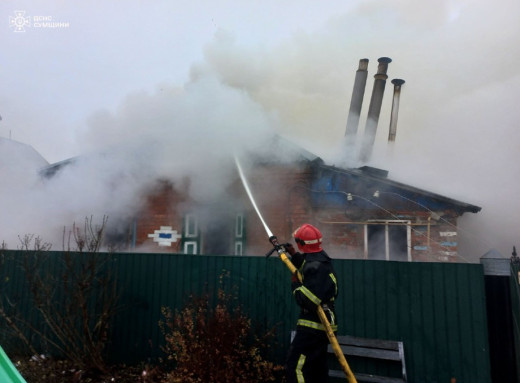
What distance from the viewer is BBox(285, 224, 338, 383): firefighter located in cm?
321

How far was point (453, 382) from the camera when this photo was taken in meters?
3.82

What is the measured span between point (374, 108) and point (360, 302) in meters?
10.4

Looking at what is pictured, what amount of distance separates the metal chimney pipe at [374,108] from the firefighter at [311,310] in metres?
10.6

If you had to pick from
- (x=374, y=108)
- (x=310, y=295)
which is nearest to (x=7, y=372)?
(x=310, y=295)

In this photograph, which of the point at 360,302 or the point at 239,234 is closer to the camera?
the point at 360,302

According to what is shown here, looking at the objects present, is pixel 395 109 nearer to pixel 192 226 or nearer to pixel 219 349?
pixel 192 226

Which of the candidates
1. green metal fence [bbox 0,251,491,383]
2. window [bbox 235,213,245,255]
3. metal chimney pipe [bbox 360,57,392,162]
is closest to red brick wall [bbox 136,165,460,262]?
window [bbox 235,213,245,255]

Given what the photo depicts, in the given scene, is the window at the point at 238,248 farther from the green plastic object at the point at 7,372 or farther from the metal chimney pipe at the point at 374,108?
the green plastic object at the point at 7,372

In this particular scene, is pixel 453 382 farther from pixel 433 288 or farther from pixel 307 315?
pixel 307 315

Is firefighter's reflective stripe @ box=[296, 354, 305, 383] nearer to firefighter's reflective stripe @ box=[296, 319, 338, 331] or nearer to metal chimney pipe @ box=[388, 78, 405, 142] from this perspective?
firefighter's reflective stripe @ box=[296, 319, 338, 331]

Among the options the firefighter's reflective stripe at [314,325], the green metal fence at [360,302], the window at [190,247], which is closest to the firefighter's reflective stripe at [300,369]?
the firefighter's reflective stripe at [314,325]

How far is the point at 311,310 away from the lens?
3.21 m

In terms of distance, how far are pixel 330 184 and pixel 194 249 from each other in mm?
3728

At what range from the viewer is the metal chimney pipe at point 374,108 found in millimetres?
13133
